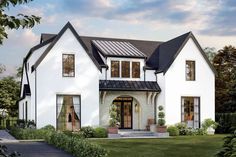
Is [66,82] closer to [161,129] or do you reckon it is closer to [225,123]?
[161,129]

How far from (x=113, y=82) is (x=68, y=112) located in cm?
411

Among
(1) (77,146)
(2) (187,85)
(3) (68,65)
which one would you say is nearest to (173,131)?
(2) (187,85)

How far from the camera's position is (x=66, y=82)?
25875mm

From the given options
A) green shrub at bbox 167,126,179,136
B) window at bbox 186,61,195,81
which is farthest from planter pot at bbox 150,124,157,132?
window at bbox 186,61,195,81

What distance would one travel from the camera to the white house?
25.7m

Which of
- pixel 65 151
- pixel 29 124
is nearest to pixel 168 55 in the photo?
pixel 29 124

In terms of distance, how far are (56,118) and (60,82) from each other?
242 centimetres

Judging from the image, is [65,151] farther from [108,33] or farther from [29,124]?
[108,33]

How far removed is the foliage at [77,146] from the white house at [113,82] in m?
6.99

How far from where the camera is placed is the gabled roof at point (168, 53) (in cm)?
2830

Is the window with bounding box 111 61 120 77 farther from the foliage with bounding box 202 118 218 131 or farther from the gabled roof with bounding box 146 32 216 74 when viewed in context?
the foliage with bounding box 202 118 218 131

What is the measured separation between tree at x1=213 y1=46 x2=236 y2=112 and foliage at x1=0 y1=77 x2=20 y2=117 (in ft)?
73.8

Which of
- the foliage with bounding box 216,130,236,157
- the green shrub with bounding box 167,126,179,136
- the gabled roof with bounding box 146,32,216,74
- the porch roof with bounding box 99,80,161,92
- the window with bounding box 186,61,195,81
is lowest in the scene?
the green shrub with bounding box 167,126,179,136

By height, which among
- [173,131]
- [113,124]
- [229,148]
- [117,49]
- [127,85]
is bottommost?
[173,131]
